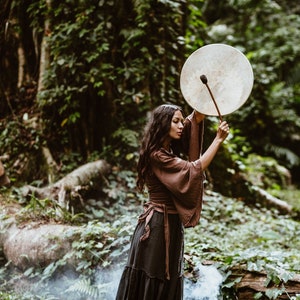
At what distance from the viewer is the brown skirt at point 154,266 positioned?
9.21 feet

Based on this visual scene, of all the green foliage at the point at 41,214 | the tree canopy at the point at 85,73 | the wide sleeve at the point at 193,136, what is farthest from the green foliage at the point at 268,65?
the wide sleeve at the point at 193,136

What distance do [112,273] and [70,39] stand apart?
138 inches

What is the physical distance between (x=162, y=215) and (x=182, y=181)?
0.34 meters

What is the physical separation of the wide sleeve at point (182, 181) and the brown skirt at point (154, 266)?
0.60 ft

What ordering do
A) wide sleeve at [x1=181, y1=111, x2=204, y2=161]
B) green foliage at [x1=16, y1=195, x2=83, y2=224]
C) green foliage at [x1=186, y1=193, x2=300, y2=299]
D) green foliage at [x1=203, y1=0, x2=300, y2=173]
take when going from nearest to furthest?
1. wide sleeve at [x1=181, y1=111, x2=204, y2=161]
2. green foliage at [x1=186, y1=193, x2=300, y2=299]
3. green foliage at [x1=16, y1=195, x2=83, y2=224]
4. green foliage at [x1=203, y1=0, x2=300, y2=173]

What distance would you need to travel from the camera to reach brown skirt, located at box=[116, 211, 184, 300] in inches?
111

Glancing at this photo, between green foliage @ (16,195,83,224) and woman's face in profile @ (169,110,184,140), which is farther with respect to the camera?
green foliage @ (16,195,83,224)

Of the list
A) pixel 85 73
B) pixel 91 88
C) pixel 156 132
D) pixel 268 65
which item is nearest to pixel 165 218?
pixel 156 132

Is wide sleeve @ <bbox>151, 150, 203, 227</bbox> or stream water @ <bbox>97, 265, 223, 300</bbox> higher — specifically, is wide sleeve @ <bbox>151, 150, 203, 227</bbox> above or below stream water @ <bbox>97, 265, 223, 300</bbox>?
above

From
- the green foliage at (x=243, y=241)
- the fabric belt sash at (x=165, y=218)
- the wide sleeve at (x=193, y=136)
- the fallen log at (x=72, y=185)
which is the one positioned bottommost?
the green foliage at (x=243, y=241)

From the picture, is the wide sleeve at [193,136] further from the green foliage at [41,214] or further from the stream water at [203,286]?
the green foliage at [41,214]

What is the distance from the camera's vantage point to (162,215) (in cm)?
284

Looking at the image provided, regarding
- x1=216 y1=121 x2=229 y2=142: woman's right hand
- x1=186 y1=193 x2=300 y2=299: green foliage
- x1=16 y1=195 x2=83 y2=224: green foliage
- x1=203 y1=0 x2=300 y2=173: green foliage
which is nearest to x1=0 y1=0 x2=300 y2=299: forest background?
x1=186 y1=193 x2=300 y2=299: green foliage

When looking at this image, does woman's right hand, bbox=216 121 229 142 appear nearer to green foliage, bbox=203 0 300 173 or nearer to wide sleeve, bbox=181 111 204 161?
wide sleeve, bbox=181 111 204 161
